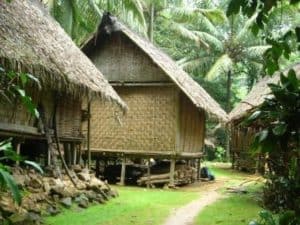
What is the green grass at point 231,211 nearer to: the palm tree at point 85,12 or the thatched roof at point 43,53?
the thatched roof at point 43,53

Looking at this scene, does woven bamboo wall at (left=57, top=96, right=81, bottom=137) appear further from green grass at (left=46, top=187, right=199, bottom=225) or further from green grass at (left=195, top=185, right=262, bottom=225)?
green grass at (left=195, top=185, right=262, bottom=225)

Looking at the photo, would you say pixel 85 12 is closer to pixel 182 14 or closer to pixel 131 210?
pixel 182 14

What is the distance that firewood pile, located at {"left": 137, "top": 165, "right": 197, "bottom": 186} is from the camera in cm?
1527

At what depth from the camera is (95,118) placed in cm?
1645

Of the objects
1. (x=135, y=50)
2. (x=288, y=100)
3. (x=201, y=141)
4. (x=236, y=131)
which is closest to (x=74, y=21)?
(x=135, y=50)

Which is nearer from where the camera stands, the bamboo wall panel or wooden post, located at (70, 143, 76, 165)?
wooden post, located at (70, 143, 76, 165)

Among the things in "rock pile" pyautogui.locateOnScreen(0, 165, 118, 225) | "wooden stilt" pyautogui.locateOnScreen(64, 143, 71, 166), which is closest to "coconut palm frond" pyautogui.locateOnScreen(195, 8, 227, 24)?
"wooden stilt" pyautogui.locateOnScreen(64, 143, 71, 166)

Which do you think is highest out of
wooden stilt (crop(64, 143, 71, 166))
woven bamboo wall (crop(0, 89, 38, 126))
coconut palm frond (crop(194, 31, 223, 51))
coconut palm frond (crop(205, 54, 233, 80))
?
coconut palm frond (crop(194, 31, 223, 51))

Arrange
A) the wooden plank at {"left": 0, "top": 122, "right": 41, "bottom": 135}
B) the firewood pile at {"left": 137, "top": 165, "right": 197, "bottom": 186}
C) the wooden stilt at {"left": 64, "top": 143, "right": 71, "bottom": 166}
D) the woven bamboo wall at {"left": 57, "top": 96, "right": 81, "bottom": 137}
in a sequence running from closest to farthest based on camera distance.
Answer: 1. the wooden plank at {"left": 0, "top": 122, "right": 41, "bottom": 135}
2. the woven bamboo wall at {"left": 57, "top": 96, "right": 81, "bottom": 137}
3. the wooden stilt at {"left": 64, "top": 143, "right": 71, "bottom": 166}
4. the firewood pile at {"left": 137, "top": 165, "right": 197, "bottom": 186}

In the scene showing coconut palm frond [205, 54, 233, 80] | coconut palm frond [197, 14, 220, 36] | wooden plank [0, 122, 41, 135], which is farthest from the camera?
coconut palm frond [205, 54, 233, 80]

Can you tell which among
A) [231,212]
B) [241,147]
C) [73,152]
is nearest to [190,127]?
[73,152]

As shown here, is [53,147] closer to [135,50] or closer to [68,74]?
[68,74]

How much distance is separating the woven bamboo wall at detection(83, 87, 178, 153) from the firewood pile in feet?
2.70

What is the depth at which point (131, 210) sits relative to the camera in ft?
33.7
